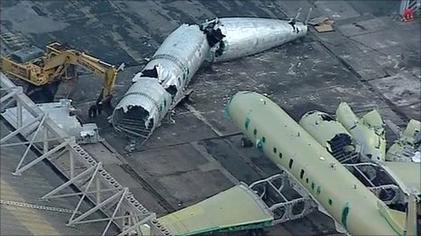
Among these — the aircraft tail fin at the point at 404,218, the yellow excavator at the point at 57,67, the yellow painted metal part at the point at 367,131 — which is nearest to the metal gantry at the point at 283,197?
the yellow painted metal part at the point at 367,131

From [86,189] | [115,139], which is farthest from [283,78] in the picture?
[86,189]

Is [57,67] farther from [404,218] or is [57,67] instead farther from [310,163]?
[404,218]

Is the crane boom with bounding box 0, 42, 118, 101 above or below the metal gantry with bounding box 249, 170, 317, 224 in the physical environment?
above

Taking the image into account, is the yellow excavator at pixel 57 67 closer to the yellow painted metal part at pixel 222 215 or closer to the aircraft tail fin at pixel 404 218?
the yellow painted metal part at pixel 222 215

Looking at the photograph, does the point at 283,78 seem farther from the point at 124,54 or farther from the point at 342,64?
the point at 124,54

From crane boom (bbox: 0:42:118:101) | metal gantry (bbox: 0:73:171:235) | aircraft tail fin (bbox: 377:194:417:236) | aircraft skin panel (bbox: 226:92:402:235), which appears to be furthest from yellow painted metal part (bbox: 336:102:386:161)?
metal gantry (bbox: 0:73:171:235)

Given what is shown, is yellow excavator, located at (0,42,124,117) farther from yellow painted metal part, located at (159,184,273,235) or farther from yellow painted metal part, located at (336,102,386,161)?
yellow painted metal part, located at (336,102,386,161)

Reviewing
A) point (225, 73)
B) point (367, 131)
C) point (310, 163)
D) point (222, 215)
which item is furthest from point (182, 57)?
point (222, 215)
